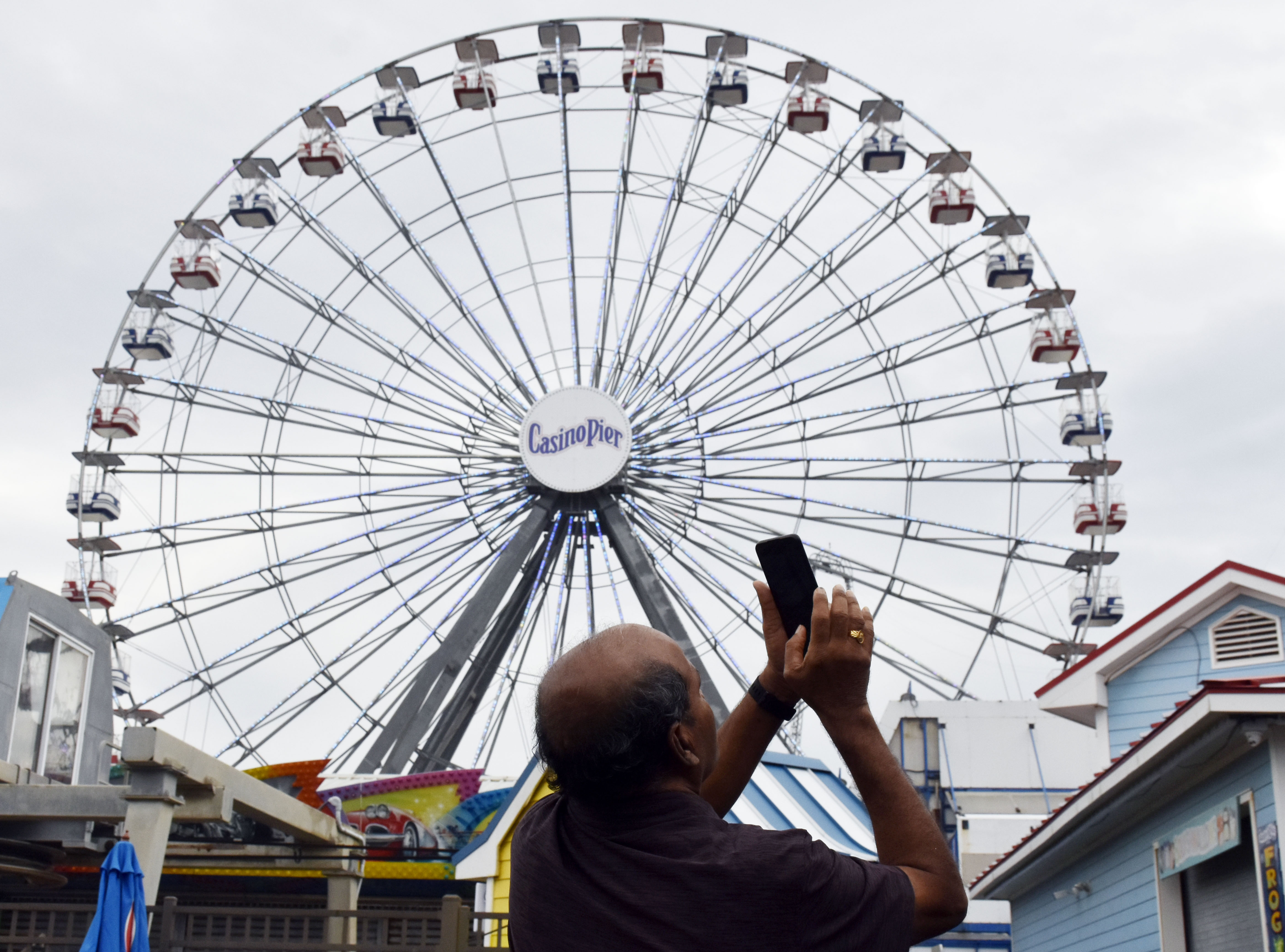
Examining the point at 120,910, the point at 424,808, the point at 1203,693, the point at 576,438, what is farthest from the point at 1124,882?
the point at 576,438

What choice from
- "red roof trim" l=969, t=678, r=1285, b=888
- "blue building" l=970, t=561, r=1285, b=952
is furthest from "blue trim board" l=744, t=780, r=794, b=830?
"red roof trim" l=969, t=678, r=1285, b=888

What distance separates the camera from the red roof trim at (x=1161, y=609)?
10.9 m

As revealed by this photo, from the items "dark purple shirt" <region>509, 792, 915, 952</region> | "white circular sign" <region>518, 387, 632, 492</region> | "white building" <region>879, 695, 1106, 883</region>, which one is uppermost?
"white circular sign" <region>518, 387, 632, 492</region>

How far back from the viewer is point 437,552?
71.7ft

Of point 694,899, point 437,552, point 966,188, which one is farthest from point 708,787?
point 966,188

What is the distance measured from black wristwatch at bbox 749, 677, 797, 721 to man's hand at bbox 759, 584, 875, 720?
269mm

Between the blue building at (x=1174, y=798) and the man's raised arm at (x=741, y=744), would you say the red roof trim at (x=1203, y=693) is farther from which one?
the man's raised arm at (x=741, y=744)

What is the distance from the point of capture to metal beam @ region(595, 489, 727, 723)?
61.8 feet

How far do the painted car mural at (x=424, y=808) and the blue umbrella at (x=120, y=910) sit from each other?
10.2 meters

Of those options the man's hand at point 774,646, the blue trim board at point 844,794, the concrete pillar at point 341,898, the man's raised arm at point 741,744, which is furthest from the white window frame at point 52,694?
the man's hand at point 774,646

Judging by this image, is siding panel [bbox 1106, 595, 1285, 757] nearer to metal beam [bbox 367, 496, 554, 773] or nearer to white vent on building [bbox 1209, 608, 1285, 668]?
white vent on building [bbox 1209, 608, 1285, 668]

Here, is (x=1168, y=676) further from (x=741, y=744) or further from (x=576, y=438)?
(x=576, y=438)

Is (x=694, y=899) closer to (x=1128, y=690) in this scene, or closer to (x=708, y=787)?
(x=708, y=787)

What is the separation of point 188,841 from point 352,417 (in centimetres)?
785
